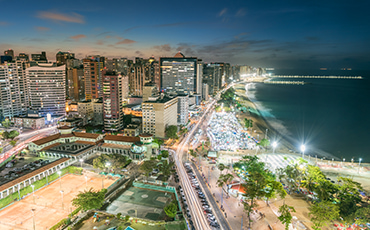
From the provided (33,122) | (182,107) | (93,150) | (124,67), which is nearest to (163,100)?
(182,107)

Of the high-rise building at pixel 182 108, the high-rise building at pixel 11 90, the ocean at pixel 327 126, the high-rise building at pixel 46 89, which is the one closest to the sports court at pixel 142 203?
the high-rise building at pixel 182 108

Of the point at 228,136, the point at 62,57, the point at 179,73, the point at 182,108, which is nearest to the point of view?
the point at 228,136

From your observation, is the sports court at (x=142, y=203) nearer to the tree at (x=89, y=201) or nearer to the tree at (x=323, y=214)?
the tree at (x=89, y=201)

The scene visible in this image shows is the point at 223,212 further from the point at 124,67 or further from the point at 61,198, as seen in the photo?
the point at 124,67

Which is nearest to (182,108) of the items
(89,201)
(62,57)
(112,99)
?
(112,99)

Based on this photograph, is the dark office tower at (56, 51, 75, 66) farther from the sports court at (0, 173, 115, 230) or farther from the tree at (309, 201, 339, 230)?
the tree at (309, 201, 339, 230)

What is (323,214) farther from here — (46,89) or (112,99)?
(46,89)
